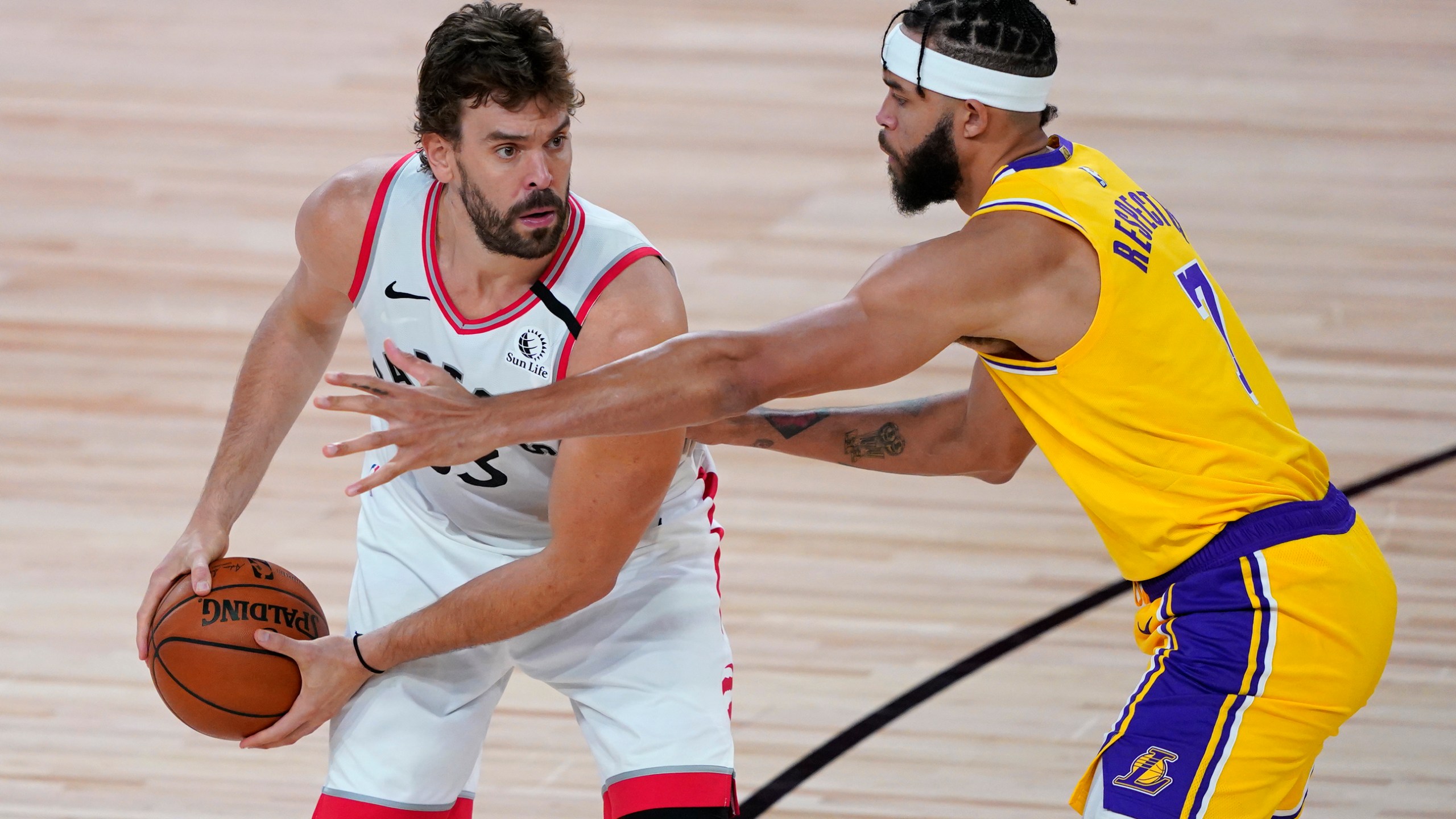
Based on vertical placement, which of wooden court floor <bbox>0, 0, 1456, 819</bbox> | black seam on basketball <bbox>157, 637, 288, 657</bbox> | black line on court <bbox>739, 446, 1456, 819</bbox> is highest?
black seam on basketball <bbox>157, 637, 288, 657</bbox>

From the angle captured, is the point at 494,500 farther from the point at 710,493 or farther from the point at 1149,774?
the point at 1149,774

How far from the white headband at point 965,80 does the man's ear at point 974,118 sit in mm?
12

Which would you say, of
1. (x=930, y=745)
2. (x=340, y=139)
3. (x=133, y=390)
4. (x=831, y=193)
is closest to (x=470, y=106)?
(x=930, y=745)

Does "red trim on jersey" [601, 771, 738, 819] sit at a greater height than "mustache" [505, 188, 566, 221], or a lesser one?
lesser

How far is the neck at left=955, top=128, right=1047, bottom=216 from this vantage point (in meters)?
3.09

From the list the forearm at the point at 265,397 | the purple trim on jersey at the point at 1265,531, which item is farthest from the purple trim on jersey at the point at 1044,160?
the forearm at the point at 265,397

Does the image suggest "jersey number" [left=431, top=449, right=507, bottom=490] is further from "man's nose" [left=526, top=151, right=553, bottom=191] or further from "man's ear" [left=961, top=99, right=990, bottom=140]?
"man's ear" [left=961, top=99, right=990, bottom=140]

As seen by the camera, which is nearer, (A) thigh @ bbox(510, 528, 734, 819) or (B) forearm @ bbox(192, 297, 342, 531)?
(A) thigh @ bbox(510, 528, 734, 819)

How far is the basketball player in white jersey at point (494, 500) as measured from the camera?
3164 mm

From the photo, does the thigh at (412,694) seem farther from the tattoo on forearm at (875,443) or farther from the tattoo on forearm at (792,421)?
the tattoo on forearm at (875,443)

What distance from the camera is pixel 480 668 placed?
11.3ft

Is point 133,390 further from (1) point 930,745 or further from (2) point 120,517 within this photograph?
(1) point 930,745

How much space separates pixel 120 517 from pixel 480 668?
276 cm

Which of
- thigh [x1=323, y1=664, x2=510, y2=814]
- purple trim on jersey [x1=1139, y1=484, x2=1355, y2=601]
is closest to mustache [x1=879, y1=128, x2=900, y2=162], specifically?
purple trim on jersey [x1=1139, y1=484, x2=1355, y2=601]
